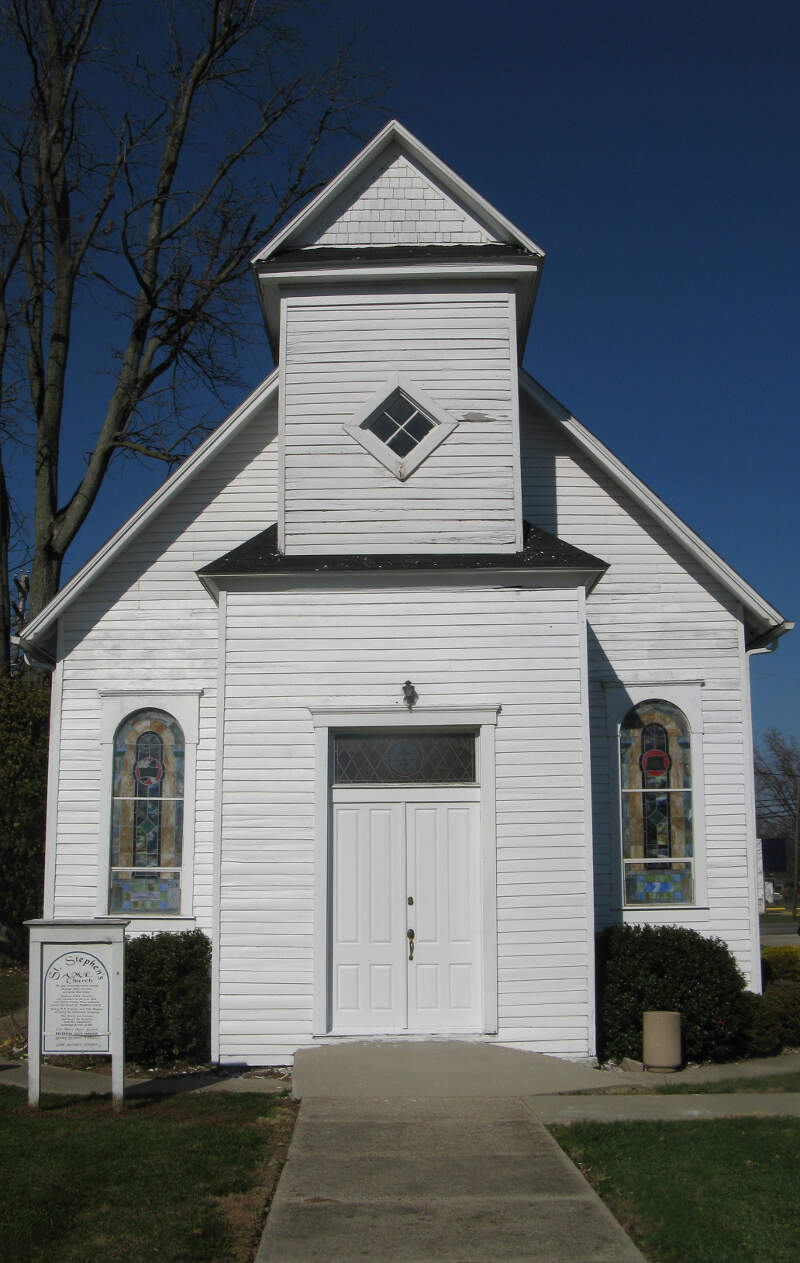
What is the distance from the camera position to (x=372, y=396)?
1261cm

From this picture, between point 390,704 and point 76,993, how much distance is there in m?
3.87

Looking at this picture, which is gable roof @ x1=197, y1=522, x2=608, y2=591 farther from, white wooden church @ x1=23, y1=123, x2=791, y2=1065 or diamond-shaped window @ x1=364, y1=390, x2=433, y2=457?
diamond-shaped window @ x1=364, y1=390, x2=433, y2=457

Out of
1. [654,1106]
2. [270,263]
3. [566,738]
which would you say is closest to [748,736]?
[566,738]

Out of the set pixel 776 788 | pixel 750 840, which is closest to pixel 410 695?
pixel 750 840

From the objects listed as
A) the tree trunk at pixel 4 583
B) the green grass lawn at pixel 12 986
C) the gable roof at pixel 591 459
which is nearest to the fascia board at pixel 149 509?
the gable roof at pixel 591 459

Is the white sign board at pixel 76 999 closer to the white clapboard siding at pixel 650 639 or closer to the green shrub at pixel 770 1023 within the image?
the white clapboard siding at pixel 650 639

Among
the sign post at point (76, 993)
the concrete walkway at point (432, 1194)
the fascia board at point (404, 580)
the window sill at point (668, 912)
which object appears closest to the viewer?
the concrete walkway at point (432, 1194)

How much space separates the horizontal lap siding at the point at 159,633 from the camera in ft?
44.5

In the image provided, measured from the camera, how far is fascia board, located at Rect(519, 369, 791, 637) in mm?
13641

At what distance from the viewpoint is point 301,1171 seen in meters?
7.56

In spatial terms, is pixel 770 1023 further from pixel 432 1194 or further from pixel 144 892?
pixel 144 892

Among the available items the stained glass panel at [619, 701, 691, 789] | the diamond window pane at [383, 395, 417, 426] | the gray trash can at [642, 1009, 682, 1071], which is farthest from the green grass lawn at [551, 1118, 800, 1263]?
the diamond window pane at [383, 395, 417, 426]

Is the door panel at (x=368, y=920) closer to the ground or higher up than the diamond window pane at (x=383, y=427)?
closer to the ground

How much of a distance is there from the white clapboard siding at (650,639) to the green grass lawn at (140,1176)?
19.0 ft
